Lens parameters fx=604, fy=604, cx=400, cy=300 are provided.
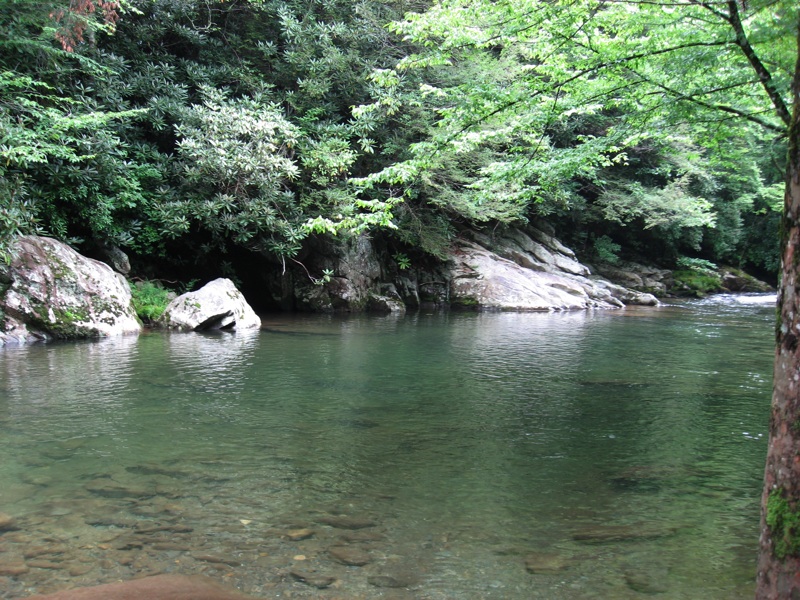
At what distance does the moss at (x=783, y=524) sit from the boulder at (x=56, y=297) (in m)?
12.6

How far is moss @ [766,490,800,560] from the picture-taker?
91.6 inches

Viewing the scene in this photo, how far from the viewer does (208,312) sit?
14695 millimetres

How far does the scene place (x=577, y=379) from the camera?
9.17 m

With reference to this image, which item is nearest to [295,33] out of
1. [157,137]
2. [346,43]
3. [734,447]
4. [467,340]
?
[346,43]

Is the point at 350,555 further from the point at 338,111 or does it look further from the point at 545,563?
the point at 338,111

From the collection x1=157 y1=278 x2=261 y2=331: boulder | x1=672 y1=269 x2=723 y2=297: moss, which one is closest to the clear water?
x1=157 y1=278 x2=261 y2=331: boulder

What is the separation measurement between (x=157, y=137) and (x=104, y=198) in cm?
364

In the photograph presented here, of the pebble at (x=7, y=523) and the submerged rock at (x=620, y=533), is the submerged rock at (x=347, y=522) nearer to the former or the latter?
the submerged rock at (x=620, y=533)

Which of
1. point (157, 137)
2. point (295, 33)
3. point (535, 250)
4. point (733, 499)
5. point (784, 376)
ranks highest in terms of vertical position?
point (295, 33)

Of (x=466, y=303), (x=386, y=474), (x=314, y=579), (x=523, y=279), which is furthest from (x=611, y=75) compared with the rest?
(x=523, y=279)

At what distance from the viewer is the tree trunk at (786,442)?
92.0 inches

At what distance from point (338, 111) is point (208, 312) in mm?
9258

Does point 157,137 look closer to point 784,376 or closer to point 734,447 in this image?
point 734,447

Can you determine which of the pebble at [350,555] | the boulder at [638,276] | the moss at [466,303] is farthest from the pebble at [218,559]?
the boulder at [638,276]
